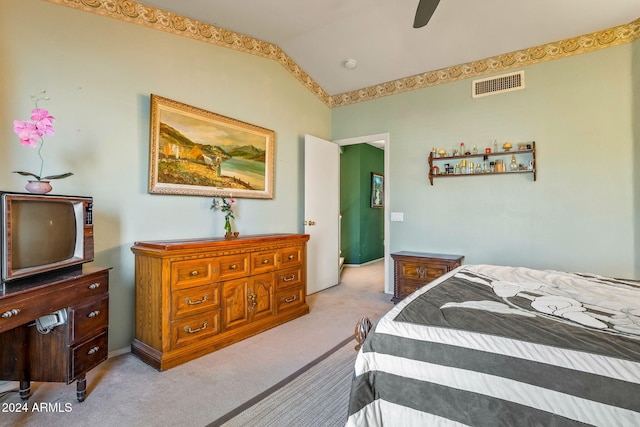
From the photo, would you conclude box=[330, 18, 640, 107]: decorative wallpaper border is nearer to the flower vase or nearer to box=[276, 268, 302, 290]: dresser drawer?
box=[276, 268, 302, 290]: dresser drawer

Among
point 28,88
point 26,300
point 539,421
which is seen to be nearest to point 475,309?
A: point 539,421

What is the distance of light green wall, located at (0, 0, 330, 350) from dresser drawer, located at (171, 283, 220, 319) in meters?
0.57

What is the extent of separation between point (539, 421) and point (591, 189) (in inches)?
122

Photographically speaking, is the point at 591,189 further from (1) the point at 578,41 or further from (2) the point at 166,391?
(2) the point at 166,391

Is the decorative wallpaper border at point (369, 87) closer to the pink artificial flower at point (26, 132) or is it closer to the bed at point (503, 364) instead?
the pink artificial flower at point (26, 132)

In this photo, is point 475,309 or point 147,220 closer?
point 475,309

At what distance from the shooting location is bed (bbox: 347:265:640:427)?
916 millimetres

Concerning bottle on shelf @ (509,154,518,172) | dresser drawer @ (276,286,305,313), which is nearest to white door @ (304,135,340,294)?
dresser drawer @ (276,286,305,313)

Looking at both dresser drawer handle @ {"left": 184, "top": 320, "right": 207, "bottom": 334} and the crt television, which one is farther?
dresser drawer handle @ {"left": 184, "top": 320, "right": 207, "bottom": 334}

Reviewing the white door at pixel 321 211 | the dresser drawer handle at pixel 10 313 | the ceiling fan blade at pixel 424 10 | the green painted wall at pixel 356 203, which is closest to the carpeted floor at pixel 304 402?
the dresser drawer handle at pixel 10 313

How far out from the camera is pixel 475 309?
1.33m

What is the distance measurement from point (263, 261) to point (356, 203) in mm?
4083

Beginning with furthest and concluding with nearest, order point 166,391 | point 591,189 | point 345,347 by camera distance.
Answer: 1. point 591,189
2. point 345,347
3. point 166,391

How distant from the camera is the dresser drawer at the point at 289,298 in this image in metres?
3.05
